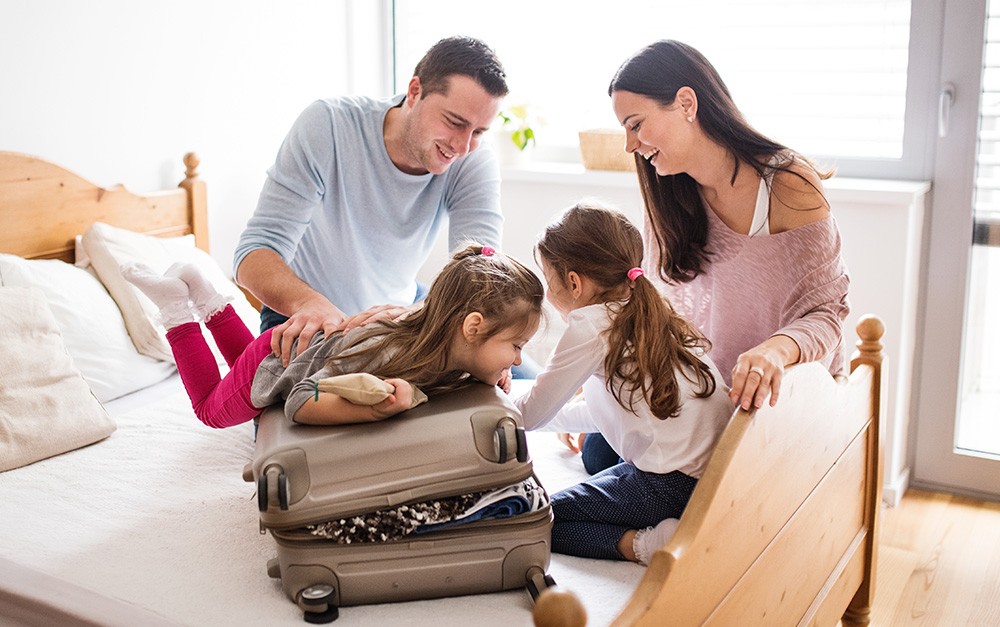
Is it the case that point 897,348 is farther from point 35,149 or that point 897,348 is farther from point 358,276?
point 35,149

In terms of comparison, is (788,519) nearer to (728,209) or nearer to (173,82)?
(728,209)

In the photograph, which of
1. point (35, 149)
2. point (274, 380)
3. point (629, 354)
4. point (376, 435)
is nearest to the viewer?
point (376, 435)

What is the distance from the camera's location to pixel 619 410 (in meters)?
1.58

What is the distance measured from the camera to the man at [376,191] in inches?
80.7

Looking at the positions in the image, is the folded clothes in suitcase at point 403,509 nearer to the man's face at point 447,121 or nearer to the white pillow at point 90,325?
the man's face at point 447,121

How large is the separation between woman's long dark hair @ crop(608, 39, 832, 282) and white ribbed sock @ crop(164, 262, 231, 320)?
0.91 meters

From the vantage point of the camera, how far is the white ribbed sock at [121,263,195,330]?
6.45ft

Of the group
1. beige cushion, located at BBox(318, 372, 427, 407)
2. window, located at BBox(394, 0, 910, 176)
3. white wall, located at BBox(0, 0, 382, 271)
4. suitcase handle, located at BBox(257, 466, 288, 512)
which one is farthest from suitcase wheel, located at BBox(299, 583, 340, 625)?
window, located at BBox(394, 0, 910, 176)

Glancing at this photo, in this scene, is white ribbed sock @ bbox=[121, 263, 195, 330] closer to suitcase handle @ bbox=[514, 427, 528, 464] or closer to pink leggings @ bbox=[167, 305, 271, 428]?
pink leggings @ bbox=[167, 305, 271, 428]

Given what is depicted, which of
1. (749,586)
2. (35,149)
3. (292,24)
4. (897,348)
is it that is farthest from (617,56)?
(749,586)

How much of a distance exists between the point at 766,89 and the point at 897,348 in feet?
2.90

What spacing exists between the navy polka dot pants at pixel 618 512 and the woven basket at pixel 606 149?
1.75 metres

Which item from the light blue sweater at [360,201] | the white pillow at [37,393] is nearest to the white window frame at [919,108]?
the light blue sweater at [360,201]

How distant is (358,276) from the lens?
2.32 meters
